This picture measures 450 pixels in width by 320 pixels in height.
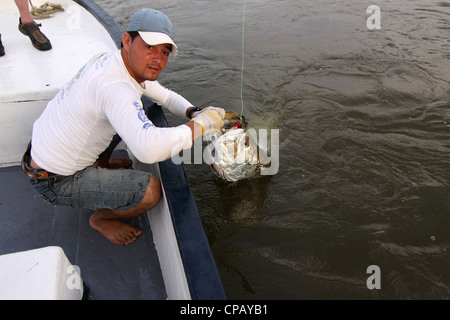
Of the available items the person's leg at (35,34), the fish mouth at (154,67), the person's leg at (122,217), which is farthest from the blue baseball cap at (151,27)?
the person's leg at (35,34)

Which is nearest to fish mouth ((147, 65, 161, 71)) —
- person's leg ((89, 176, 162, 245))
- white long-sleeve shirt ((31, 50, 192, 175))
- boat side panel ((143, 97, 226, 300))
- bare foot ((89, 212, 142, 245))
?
white long-sleeve shirt ((31, 50, 192, 175))

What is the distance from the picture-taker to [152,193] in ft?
6.89

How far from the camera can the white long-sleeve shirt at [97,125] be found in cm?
171

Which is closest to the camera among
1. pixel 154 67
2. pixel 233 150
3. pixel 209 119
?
pixel 154 67

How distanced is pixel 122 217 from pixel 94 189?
34cm

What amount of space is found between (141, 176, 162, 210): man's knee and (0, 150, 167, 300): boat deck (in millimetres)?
303

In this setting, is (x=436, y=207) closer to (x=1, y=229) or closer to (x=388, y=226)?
(x=388, y=226)

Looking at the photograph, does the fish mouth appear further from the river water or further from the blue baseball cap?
the river water

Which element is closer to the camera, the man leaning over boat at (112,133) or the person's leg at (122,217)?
the man leaning over boat at (112,133)

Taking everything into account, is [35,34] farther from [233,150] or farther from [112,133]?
[233,150]

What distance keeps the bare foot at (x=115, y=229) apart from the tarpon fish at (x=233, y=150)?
80 centimetres

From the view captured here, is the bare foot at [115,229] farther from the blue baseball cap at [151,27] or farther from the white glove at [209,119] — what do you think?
the blue baseball cap at [151,27]

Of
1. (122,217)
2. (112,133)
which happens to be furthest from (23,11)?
(122,217)

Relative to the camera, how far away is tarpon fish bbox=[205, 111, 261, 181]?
2301 millimetres
